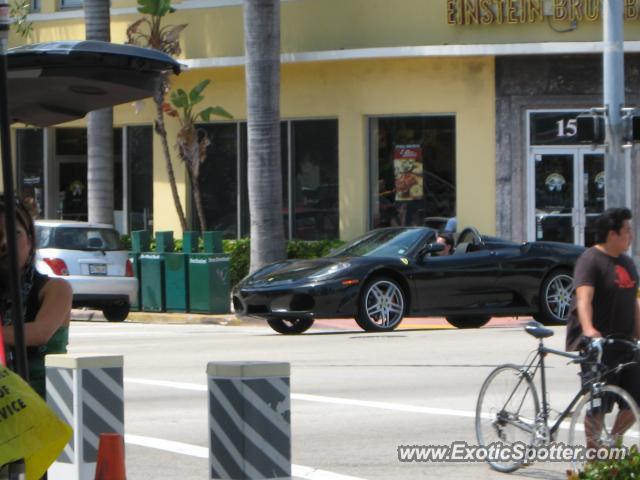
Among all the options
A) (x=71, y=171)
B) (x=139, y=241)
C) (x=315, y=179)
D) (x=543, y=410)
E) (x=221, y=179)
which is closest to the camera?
(x=543, y=410)

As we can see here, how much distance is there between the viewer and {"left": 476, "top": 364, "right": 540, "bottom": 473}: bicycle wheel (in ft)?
28.3

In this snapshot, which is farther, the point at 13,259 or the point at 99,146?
the point at 99,146

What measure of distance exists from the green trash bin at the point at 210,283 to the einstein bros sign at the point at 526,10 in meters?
6.59


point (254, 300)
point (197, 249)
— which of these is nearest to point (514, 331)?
point (254, 300)

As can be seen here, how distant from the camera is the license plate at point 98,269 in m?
22.1

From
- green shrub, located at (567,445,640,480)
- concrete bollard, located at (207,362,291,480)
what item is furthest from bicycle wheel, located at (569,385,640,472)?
concrete bollard, located at (207,362,291,480)

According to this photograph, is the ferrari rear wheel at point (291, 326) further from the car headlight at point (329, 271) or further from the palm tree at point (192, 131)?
the palm tree at point (192, 131)

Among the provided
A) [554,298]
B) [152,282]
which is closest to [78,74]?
[554,298]

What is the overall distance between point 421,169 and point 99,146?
6244mm

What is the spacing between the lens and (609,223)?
27.6 feet

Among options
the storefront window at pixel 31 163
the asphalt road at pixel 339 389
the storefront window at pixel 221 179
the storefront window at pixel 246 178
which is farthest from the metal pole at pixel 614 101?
the storefront window at pixel 31 163

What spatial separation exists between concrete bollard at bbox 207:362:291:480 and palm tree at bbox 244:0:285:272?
17.3m

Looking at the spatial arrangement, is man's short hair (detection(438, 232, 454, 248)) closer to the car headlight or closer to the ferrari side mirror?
the ferrari side mirror

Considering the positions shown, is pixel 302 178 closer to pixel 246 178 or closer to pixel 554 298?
A: pixel 246 178
